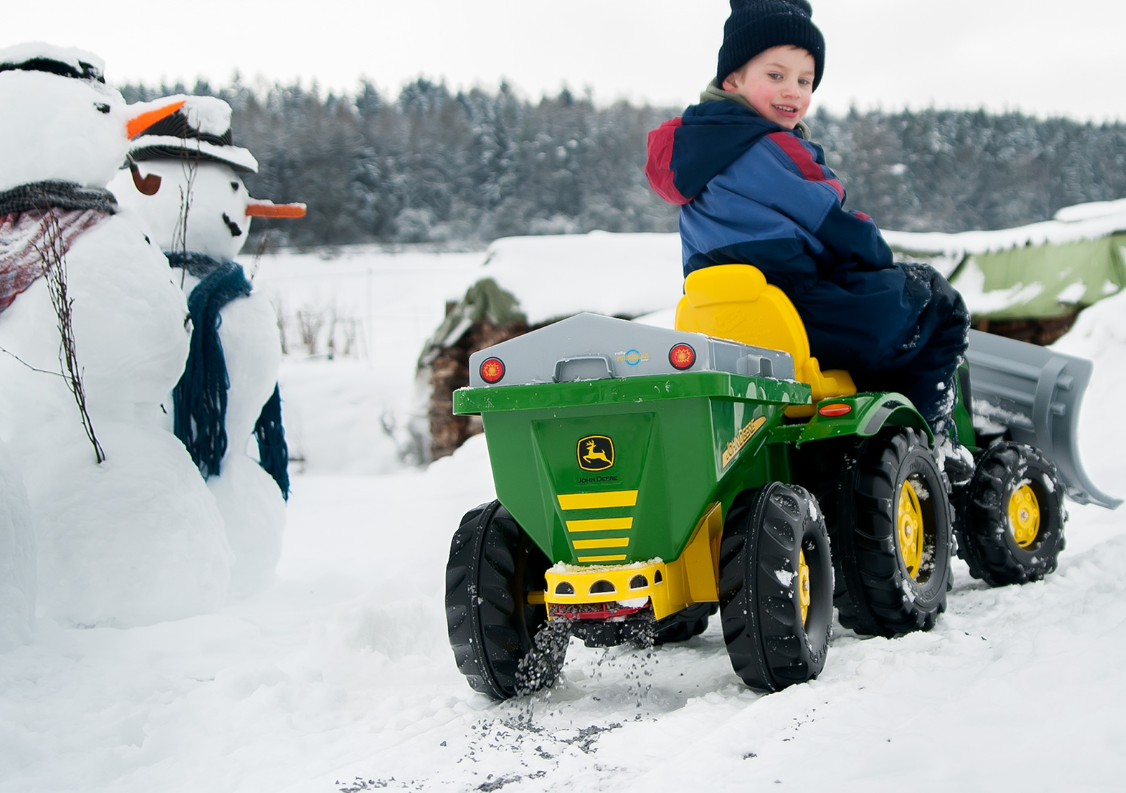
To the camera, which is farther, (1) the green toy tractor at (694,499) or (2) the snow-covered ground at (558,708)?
(1) the green toy tractor at (694,499)

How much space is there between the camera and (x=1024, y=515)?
3.96 meters

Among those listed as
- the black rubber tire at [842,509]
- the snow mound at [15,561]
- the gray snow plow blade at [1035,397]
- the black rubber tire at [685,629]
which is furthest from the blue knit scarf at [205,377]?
the gray snow plow blade at [1035,397]

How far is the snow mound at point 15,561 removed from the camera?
2.88 metres

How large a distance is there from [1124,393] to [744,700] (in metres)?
6.33

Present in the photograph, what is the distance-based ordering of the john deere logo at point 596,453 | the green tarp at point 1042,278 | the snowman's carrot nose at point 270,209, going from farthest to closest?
the green tarp at point 1042,278
the snowman's carrot nose at point 270,209
the john deere logo at point 596,453

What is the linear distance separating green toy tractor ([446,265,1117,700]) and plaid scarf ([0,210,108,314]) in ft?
6.24

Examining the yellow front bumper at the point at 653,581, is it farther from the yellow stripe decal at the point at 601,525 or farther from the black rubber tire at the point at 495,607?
the black rubber tire at the point at 495,607

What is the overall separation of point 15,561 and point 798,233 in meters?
2.63

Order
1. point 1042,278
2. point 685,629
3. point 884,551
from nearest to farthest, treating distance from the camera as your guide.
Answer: point 884,551 → point 685,629 → point 1042,278

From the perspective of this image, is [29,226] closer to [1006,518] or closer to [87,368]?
[87,368]

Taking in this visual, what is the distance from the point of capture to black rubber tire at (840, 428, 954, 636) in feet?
9.41

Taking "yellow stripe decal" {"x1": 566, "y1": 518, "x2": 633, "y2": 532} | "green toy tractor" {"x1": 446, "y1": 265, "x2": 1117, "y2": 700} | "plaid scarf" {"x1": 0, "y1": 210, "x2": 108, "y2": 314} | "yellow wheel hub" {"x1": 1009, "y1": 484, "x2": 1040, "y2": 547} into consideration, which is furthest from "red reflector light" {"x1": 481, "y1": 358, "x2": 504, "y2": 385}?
"yellow wheel hub" {"x1": 1009, "y1": 484, "x2": 1040, "y2": 547}

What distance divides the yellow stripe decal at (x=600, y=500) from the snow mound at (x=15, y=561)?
68.9 inches

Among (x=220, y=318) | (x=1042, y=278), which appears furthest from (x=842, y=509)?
(x=1042, y=278)
